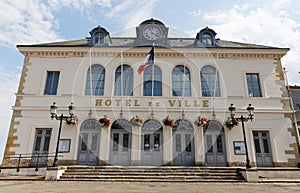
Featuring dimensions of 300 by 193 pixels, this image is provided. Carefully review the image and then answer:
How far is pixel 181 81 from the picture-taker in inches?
495

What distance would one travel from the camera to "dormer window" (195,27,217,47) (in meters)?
13.6

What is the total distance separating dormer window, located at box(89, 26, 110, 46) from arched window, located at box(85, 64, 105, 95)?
162cm

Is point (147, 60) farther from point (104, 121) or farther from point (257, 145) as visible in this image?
point (257, 145)

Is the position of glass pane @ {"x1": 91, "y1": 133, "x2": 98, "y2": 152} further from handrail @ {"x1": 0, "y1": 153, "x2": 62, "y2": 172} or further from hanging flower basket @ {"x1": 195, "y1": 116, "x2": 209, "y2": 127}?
hanging flower basket @ {"x1": 195, "y1": 116, "x2": 209, "y2": 127}

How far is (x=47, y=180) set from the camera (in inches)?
320

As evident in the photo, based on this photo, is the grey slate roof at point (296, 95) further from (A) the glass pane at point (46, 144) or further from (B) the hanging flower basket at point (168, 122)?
(A) the glass pane at point (46, 144)

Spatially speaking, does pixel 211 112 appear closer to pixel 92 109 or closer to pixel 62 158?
pixel 92 109

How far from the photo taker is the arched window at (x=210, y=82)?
12312 mm

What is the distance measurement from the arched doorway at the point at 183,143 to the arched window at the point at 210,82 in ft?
7.00

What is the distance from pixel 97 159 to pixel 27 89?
5.49m

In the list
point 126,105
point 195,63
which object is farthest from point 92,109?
point 195,63

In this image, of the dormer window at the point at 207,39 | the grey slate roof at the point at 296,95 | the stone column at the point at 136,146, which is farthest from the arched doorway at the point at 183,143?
the grey slate roof at the point at 296,95

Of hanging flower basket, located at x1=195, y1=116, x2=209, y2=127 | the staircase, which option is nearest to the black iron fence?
the staircase

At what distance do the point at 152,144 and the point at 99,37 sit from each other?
7.34 meters
